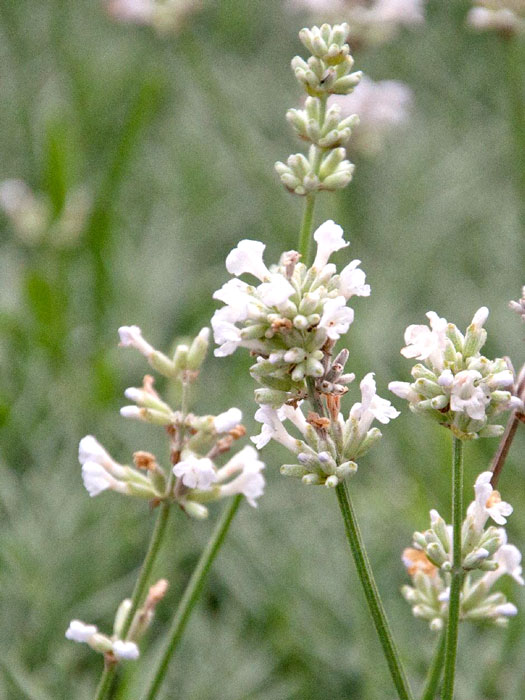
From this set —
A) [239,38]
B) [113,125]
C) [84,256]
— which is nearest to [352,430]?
[84,256]

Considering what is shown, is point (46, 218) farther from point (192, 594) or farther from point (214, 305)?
point (192, 594)

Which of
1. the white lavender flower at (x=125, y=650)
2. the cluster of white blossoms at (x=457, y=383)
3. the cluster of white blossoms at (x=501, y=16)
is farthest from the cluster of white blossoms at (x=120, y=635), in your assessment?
the cluster of white blossoms at (x=501, y=16)

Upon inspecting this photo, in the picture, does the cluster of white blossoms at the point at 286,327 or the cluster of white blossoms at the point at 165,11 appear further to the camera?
the cluster of white blossoms at the point at 165,11

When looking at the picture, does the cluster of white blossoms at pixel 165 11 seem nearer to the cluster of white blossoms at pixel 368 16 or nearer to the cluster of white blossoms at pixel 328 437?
the cluster of white blossoms at pixel 368 16

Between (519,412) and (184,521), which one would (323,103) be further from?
(184,521)

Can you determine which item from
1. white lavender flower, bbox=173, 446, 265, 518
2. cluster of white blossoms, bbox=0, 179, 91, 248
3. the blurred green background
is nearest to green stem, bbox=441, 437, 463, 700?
white lavender flower, bbox=173, 446, 265, 518
